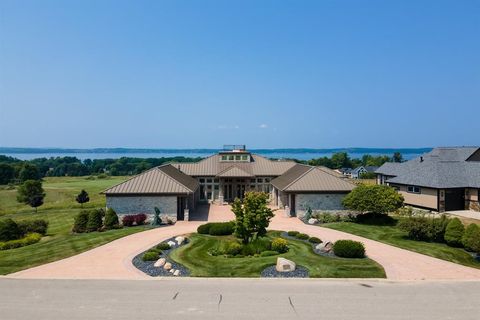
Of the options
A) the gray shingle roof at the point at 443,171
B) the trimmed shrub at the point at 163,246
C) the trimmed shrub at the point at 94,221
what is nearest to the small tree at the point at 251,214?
the trimmed shrub at the point at 163,246

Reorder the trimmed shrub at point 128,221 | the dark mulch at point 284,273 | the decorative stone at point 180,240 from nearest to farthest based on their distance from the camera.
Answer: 1. the dark mulch at point 284,273
2. the decorative stone at point 180,240
3. the trimmed shrub at point 128,221

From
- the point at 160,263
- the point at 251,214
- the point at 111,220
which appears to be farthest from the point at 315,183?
the point at 160,263

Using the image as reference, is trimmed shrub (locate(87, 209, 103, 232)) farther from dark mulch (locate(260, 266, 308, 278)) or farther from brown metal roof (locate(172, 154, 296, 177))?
dark mulch (locate(260, 266, 308, 278))

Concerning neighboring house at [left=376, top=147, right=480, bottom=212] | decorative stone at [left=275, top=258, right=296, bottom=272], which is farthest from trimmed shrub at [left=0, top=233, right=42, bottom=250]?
neighboring house at [left=376, top=147, right=480, bottom=212]

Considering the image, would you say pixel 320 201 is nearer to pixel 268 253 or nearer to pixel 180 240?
pixel 268 253

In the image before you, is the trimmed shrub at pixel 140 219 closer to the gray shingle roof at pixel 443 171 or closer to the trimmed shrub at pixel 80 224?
the trimmed shrub at pixel 80 224

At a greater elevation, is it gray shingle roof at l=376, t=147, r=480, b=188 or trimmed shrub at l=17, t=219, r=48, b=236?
gray shingle roof at l=376, t=147, r=480, b=188

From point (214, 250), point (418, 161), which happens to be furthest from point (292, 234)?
point (418, 161)
